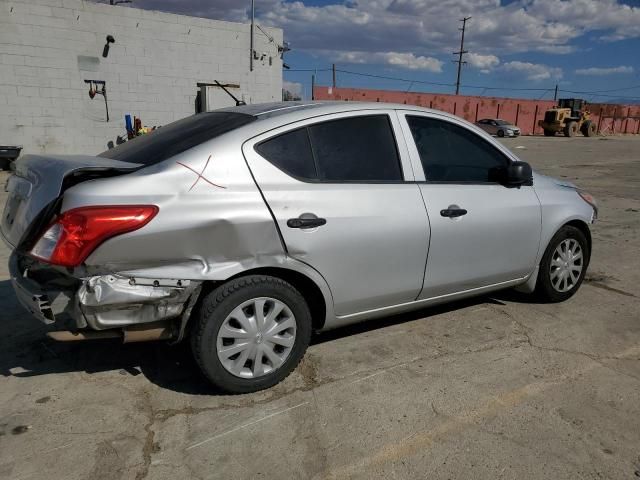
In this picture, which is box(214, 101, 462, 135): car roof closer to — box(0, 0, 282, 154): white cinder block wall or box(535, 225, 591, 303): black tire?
box(535, 225, 591, 303): black tire

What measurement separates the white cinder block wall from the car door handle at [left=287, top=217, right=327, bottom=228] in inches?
561

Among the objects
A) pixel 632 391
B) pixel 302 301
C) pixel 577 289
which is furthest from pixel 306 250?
pixel 577 289

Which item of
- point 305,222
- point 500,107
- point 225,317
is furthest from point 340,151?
point 500,107

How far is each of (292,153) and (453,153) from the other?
1.32 metres

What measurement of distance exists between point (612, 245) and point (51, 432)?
670 centimetres

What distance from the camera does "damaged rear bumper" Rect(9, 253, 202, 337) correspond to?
2.58 meters

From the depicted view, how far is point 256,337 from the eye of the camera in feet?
9.75

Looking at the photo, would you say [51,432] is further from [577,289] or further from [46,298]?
[577,289]

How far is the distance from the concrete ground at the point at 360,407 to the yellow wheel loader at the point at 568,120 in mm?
39179

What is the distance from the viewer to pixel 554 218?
4.21 meters

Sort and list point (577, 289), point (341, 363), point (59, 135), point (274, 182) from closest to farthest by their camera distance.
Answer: point (274, 182)
point (341, 363)
point (577, 289)
point (59, 135)

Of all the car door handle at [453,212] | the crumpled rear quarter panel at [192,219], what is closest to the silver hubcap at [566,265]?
the car door handle at [453,212]

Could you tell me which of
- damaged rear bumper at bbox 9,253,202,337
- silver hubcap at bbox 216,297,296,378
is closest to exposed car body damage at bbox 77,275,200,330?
damaged rear bumper at bbox 9,253,202,337

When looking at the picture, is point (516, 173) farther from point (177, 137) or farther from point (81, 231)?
point (81, 231)
